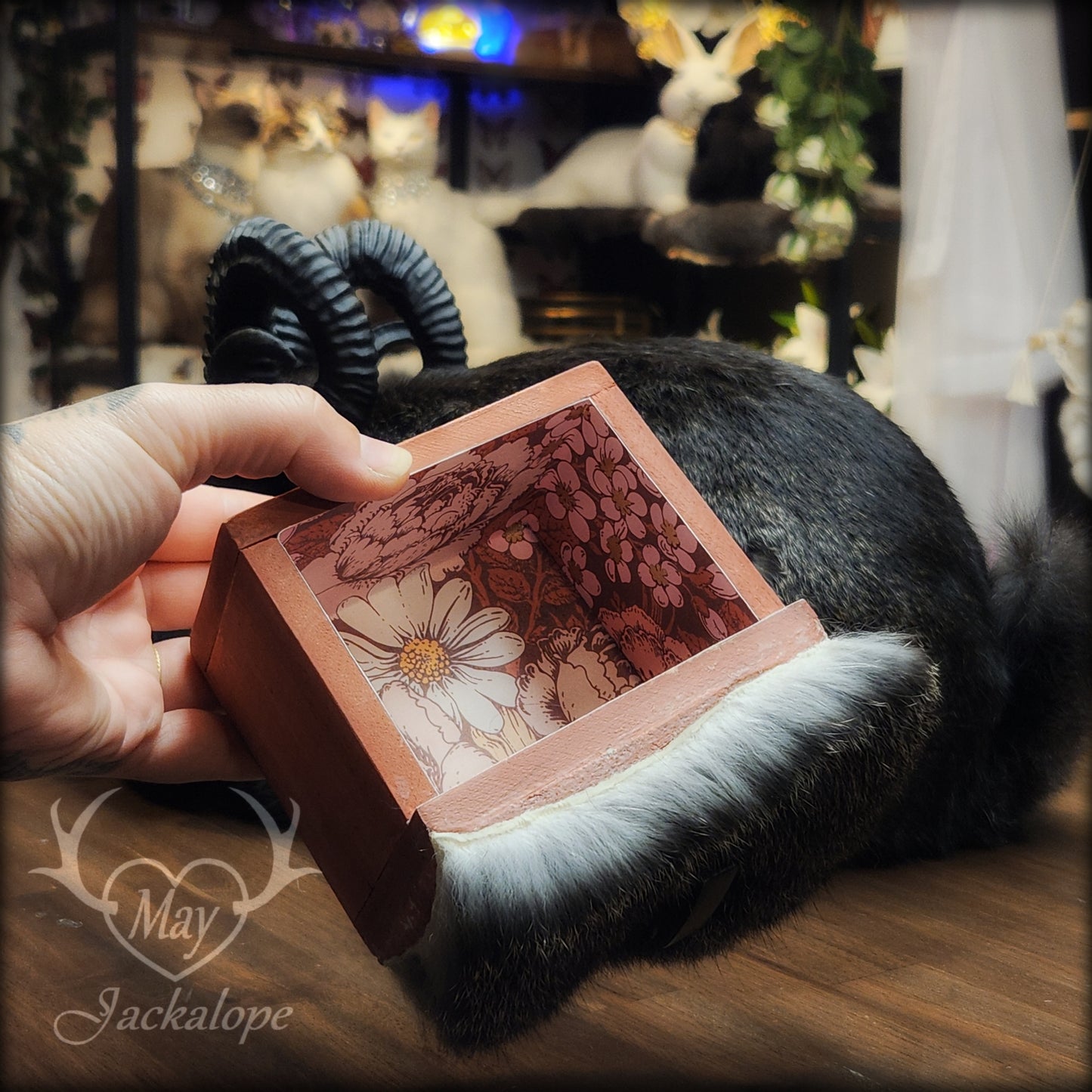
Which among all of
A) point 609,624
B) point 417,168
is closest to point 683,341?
point 609,624

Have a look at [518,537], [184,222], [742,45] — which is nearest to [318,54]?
[184,222]

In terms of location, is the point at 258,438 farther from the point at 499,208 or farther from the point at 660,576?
the point at 499,208

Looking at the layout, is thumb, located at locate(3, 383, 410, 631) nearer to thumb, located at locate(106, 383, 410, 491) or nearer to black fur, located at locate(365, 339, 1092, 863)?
thumb, located at locate(106, 383, 410, 491)

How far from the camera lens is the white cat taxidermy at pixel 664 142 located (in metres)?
1.48

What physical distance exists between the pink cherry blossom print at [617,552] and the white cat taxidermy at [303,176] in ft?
3.52

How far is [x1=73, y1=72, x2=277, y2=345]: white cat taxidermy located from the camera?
1466 millimetres

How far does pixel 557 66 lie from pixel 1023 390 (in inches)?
36.6

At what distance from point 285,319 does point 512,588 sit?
0.31 meters

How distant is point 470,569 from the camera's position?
618 mm

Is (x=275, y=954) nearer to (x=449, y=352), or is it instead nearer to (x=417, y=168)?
(x=449, y=352)

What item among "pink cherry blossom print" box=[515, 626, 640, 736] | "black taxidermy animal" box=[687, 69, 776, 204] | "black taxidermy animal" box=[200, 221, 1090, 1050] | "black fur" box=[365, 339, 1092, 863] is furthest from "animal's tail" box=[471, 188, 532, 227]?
"pink cherry blossom print" box=[515, 626, 640, 736]

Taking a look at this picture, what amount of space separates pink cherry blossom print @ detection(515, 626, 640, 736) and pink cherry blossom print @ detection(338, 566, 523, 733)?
1 cm

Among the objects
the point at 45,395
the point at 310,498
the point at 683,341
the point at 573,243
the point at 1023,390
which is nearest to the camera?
the point at 310,498

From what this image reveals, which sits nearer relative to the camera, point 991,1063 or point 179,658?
point 991,1063
